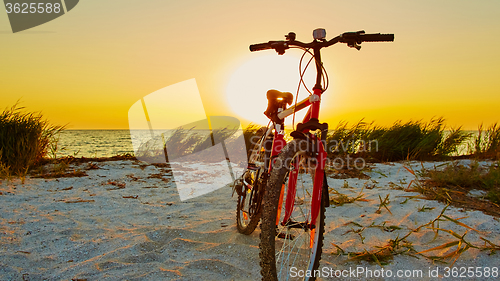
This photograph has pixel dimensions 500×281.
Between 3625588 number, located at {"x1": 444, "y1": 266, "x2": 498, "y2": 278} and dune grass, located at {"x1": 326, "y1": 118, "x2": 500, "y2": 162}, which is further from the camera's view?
dune grass, located at {"x1": 326, "y1": 118, "x2": 500, "y2": 162}

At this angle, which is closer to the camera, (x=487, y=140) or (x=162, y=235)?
(x=162, y=235)

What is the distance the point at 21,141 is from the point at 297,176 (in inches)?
214

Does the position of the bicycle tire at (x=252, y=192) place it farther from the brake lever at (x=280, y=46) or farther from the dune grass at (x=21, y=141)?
the dune grass at (x=21, y=141)

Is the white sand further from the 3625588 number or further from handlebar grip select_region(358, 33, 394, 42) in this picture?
handlebar grip select_region(358, 33, 394, 42)

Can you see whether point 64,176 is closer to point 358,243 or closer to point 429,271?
point 358,243

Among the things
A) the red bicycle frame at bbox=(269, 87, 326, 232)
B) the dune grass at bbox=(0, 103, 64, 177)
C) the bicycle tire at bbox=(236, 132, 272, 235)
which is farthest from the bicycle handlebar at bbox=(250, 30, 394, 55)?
the dune grass at bbox=(0, 103, 64, 177)

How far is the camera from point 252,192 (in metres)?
2.41

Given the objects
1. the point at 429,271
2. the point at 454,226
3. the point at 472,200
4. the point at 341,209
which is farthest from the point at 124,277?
the point at 472,200

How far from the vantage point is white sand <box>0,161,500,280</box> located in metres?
2.01

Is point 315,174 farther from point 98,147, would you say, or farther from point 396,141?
point 98,147

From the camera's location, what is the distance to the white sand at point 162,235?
79.3 inches

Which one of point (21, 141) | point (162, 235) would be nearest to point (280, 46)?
point (162, 235)

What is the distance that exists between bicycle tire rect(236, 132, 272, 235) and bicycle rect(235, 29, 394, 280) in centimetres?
2

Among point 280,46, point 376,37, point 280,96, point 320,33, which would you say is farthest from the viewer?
point 280,96
